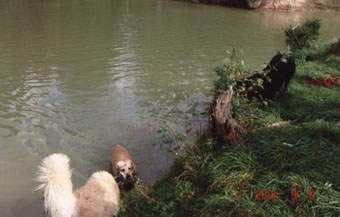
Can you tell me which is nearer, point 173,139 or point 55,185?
point 55,185

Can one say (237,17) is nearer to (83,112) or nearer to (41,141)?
(83,112)

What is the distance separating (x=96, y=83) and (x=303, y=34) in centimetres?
691

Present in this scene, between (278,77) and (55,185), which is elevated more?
(278,77)

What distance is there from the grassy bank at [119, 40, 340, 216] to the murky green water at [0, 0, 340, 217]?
46.0 inches

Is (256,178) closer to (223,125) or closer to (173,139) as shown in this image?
(223,125)

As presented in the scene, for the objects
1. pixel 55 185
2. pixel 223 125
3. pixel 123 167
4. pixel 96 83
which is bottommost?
pixel 96 83

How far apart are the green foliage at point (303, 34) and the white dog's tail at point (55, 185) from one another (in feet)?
30.0

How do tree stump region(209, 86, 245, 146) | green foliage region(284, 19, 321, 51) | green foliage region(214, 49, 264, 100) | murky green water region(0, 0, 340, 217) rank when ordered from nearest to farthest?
tree stump region(209, 86, 245, 146), green foliage region(214, 49, 264, 100), murky green water region(0, 0, 340, 217), green foliage region(284, 19, 321, 51)

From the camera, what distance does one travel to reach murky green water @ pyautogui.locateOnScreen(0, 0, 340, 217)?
5.55 metres

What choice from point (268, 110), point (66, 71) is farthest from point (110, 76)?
point (268, 110)

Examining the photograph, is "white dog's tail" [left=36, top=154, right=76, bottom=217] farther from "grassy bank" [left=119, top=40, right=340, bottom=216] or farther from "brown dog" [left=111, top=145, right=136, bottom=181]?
"brown dog" [left=111, top=145, right=136, bottom=181]

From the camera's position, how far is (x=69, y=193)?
3.16 metres
